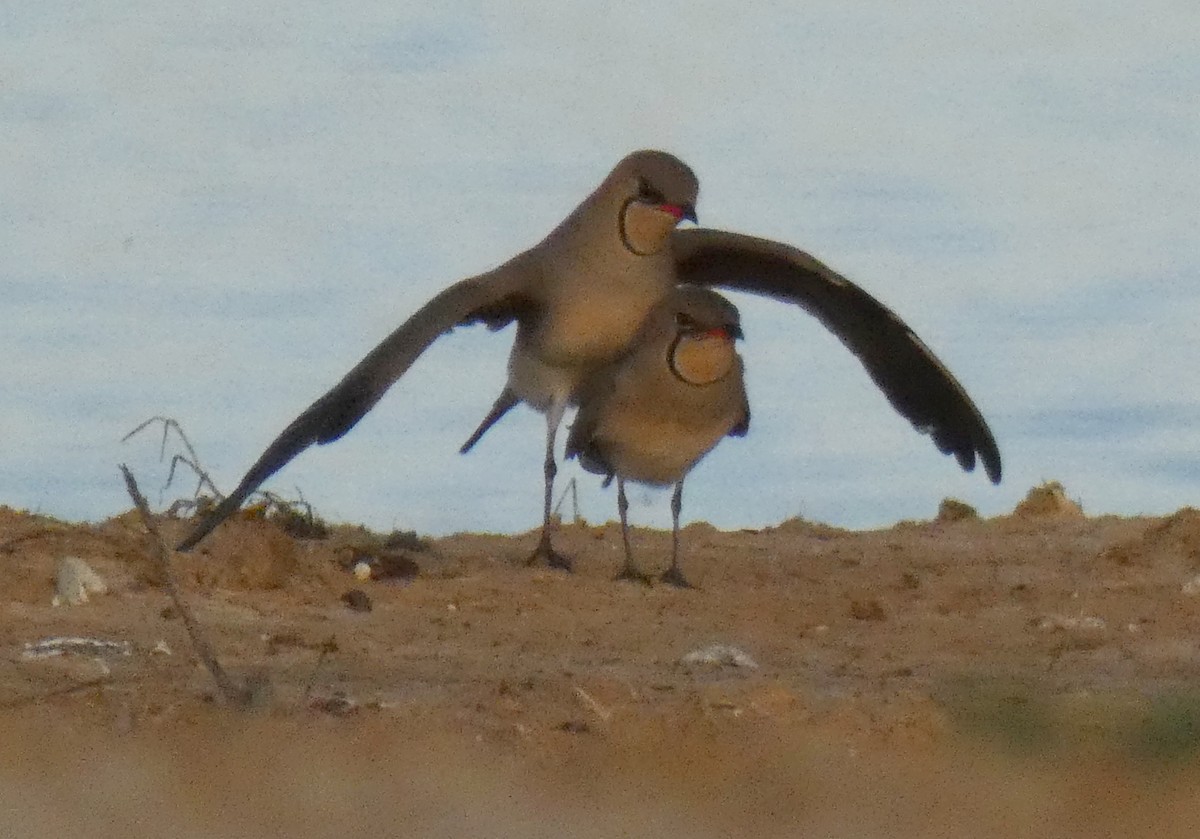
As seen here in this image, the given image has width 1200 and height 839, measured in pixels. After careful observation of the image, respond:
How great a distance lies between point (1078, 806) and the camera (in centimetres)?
459

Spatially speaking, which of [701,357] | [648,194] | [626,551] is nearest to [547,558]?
[626,551]

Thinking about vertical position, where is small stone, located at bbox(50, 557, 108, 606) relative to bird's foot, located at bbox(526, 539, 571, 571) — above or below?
below

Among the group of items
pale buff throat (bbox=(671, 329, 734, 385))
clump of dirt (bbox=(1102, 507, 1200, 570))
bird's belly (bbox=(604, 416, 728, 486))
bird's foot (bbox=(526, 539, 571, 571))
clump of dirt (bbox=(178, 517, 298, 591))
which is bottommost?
clump of dirt (bbox=(178, 517, 298, 591))

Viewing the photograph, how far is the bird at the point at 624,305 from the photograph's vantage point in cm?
853

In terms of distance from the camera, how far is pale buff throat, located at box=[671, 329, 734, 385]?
838cm

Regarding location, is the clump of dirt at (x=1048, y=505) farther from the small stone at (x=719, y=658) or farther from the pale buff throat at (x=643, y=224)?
the small stone at (x=719, y=658)

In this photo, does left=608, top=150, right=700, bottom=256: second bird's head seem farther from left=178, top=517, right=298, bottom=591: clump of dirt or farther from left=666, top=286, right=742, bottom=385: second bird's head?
left=178, top=517, right=298, bottom=591: clump of dirt

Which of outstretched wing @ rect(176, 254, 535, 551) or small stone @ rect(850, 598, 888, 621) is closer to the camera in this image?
small stone @ rect(850, 598, 888, 621)

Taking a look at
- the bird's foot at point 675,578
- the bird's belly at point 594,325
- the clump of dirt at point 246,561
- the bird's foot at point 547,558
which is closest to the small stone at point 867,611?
the bird's foot at point 675,578

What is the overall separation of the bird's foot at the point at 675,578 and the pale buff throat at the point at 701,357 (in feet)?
2.00

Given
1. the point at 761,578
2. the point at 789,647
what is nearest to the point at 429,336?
the point at 761,578

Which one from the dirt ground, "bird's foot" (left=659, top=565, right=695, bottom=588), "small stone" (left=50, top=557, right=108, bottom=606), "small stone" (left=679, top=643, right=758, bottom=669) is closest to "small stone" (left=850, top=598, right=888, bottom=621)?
the dirt ground

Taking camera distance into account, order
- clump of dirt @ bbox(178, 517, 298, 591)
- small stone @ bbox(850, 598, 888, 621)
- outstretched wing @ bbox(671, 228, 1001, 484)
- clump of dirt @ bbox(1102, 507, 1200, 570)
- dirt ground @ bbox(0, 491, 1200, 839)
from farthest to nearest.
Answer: outstretched wing @ bbox(671, 228, 1001, 484), clump of dirt @ bbox(1102, 507, 1200, 570), clump of dirt @ bbox(178, 517, 298, 591), small stone @ bbox(850, 598, 888, 621), dirt ground @ bbox(0, 491, 1200, 839)

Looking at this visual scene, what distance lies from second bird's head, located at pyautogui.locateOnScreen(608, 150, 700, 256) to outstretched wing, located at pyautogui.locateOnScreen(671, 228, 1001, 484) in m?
0.31
